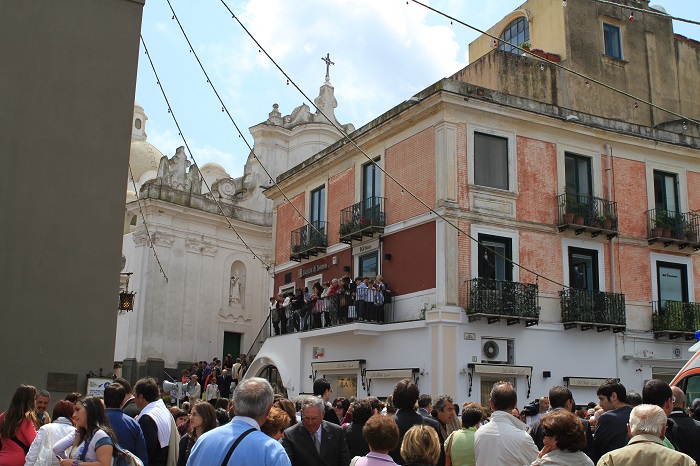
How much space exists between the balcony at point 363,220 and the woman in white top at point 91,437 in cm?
1706

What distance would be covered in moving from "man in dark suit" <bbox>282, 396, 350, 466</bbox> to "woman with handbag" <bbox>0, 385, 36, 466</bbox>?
2.99 metres

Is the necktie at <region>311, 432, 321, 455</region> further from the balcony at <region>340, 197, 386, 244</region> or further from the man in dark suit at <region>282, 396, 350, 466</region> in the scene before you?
the balcony at <region>340, 197, 386, 244</region>

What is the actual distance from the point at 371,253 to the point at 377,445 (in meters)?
18.8

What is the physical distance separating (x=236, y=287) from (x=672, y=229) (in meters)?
22.6

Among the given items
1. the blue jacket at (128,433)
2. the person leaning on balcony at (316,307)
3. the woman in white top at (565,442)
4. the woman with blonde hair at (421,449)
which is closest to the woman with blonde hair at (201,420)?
the blue jacket at (128,433)

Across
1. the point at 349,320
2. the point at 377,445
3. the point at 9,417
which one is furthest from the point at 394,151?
the point at 377,445

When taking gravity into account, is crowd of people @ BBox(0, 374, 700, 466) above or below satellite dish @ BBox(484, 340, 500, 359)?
below

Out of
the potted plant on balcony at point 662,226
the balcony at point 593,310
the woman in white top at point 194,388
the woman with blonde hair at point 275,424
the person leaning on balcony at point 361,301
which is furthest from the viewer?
the woman in white top at point 194,388

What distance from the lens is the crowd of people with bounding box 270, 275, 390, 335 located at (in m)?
22.5

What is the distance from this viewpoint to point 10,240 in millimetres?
12867

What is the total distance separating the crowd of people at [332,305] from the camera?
2255 cm

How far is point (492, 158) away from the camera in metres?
22.6

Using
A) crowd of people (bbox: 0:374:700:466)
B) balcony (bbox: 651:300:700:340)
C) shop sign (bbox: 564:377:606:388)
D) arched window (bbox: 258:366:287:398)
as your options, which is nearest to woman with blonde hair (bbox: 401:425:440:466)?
crowd of people (bbox: 0:374:700:466)

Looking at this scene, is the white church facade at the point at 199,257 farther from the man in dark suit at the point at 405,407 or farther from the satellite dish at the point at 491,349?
the man in dark suit at the point at 405,407
